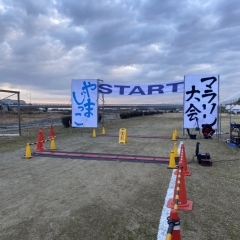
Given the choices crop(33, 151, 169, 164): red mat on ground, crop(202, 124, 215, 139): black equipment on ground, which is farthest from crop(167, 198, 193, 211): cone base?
crop(202, 124, 215, 139): black equipment on ground

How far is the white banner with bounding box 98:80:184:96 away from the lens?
16.1m

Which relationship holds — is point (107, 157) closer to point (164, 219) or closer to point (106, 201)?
point (106, 201)

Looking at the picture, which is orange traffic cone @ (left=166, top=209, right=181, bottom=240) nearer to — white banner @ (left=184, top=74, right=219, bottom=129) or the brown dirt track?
the brown dirt track

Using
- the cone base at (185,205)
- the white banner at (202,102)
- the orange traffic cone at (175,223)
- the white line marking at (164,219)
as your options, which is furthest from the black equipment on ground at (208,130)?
the orange traffic cone at (175,223)

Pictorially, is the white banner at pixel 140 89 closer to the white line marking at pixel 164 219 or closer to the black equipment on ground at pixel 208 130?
the black equipment on ground at pixel 208 130

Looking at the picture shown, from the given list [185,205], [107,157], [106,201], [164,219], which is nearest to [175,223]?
[164,219]

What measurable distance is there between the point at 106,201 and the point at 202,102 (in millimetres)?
11980

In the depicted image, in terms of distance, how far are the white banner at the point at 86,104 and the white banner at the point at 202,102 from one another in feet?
18.1

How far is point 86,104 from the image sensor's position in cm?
1672

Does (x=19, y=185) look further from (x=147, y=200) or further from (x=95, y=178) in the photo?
(x=147, y=200)

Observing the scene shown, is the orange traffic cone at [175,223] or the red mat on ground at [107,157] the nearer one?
the orange traffic cone at [175,223]

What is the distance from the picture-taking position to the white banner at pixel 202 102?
15266 millimetres

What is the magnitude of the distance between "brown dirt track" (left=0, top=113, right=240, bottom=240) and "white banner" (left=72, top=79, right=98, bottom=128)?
8791mm

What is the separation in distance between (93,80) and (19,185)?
11.4 m
